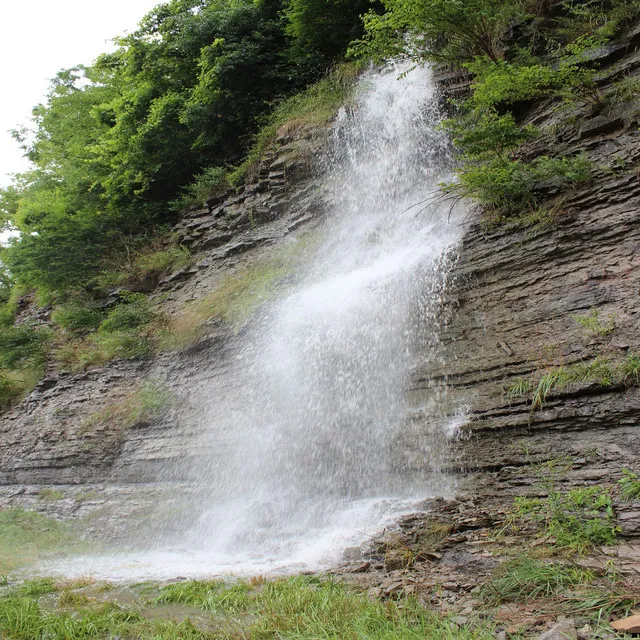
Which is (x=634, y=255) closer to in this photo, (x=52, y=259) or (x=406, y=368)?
(x=406, y=368)

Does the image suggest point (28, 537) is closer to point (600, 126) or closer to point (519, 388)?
point (519, 388)

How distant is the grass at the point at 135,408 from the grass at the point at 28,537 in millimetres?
1848

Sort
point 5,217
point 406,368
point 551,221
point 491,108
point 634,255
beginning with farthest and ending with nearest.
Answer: point 5,217 → point 491,108 → point 406,368 → point 551,221 → point 634,255

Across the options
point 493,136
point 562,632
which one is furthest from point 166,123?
point 562,632

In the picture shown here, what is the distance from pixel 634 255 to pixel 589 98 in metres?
2.94

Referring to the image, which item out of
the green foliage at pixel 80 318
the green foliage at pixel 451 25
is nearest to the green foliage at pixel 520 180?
the green foliage at pixel 451 25

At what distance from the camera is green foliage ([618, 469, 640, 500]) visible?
13.2ft

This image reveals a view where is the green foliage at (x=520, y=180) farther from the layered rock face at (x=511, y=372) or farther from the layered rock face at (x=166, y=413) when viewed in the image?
the layered rock face at (x=166, y=413)

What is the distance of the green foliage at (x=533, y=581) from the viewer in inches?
131

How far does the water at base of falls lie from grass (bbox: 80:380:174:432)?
1.02 m

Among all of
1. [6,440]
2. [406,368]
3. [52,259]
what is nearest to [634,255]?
[406,368]

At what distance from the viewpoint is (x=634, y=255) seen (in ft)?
18.3

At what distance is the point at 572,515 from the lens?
4129 mm

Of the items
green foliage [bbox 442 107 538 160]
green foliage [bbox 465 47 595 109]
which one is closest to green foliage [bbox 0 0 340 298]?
green foliage [bbox 465 47 595 109]
